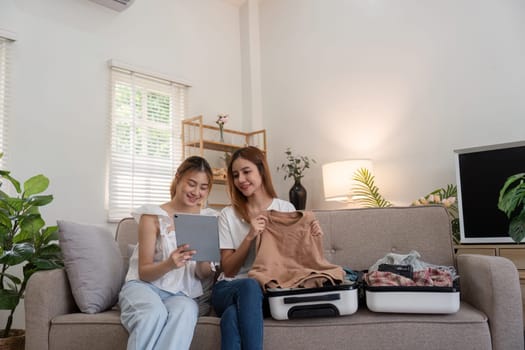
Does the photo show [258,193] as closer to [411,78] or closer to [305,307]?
[305,307]

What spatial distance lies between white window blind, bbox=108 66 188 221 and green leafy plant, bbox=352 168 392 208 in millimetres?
1584

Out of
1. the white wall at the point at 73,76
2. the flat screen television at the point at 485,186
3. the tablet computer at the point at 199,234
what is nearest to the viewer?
the tablet computer at the point at 199,234

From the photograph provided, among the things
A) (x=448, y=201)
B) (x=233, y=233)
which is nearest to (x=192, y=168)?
(x=233, y=233)

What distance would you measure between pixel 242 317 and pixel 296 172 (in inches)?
102

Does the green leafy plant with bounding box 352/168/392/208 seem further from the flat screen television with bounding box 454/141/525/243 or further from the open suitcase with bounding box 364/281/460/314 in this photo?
the open suitcase with bounding box 364/281/460/314

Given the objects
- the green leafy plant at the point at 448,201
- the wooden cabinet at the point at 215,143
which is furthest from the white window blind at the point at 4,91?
the green leafy plant at the point at 448,201

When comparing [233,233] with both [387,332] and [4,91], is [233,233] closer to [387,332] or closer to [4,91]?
[387,332]

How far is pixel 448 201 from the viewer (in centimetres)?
269

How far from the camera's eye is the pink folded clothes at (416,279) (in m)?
1.48

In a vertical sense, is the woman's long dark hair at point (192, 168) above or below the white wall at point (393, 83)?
below

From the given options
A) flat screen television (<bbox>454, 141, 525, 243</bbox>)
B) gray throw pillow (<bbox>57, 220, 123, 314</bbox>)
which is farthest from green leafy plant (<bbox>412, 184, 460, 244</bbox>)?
gray throw pillow (<bbox>57, 220, 123, 314</bbox>)

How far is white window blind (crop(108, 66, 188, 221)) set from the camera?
11.6ft

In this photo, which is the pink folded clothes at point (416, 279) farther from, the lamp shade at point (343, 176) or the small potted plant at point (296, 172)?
the small potted plant at point (296, 172)

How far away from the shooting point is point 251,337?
1383mm
